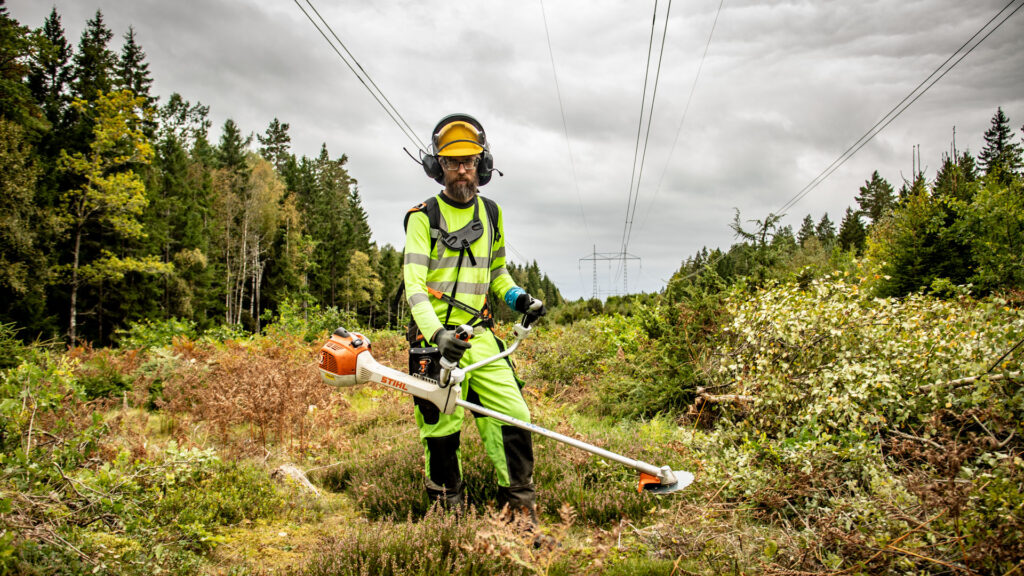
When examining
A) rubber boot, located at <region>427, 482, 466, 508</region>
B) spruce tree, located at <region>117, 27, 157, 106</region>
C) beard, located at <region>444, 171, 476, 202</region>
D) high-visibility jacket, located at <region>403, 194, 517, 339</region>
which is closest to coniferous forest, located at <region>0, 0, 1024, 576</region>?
rubber boot, located at <region>427, 482, 466, 508</region>

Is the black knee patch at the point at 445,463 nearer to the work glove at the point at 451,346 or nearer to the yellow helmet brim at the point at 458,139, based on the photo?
the work glove at the point at 451,346

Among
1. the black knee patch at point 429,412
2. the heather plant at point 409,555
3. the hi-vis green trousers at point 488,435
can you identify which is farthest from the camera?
the black knee patch at point 429,412

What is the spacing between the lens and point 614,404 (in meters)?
6.72

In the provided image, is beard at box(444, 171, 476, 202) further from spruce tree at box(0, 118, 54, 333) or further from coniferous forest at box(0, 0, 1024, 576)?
spruce tree at box(0, 118, 54, 333)

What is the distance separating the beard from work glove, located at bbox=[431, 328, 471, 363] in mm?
1088

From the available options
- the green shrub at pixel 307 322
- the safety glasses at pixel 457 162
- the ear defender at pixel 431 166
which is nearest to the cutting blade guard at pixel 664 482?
the safety glasses at pixel 457 162

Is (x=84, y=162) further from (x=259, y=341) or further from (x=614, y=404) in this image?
(x=614, y=404)

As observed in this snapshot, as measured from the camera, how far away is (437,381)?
10.1ft

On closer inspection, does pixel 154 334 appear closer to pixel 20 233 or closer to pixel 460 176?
pixel 460 176

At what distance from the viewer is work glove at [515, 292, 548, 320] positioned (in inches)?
137

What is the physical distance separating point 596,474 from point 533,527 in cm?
147

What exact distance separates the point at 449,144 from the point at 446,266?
876 mm

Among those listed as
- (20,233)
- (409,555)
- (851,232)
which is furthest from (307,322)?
(851,232)

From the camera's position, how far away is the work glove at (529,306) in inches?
137
